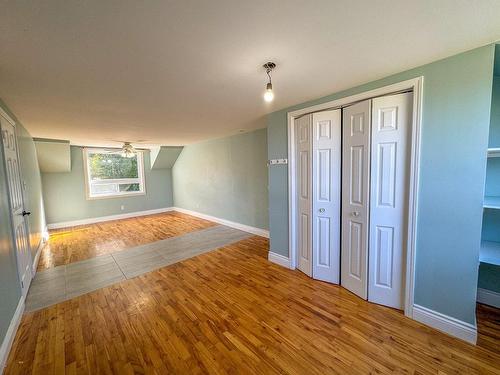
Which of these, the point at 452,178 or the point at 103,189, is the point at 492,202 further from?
the point at 103,189

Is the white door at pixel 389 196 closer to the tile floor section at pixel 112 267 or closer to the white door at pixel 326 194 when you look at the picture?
the white door at pixel 326 194

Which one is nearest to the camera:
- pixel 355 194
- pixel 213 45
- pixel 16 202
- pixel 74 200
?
pixel 213 45

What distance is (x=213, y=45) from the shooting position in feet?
4.49

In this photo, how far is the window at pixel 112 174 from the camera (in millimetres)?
6008

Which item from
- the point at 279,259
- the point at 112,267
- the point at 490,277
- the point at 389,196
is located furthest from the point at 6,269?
the point at 490,277

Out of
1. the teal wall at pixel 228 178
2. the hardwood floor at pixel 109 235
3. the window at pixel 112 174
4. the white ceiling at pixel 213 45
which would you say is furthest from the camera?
the window at pixel 112 174

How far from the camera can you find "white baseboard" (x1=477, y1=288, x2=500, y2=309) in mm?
2037

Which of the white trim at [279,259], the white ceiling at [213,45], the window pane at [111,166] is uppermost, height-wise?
the white ceiling at [213,45]

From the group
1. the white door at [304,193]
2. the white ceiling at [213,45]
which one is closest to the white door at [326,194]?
the white door at [304,193]

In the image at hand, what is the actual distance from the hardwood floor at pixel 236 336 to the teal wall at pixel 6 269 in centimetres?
24

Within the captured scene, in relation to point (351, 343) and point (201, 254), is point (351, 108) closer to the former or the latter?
point (351, 343)

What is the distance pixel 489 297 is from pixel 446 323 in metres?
0.78

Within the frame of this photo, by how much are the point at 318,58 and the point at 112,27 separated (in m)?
1.36

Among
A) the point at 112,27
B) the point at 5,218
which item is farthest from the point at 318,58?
the point at 5,218
